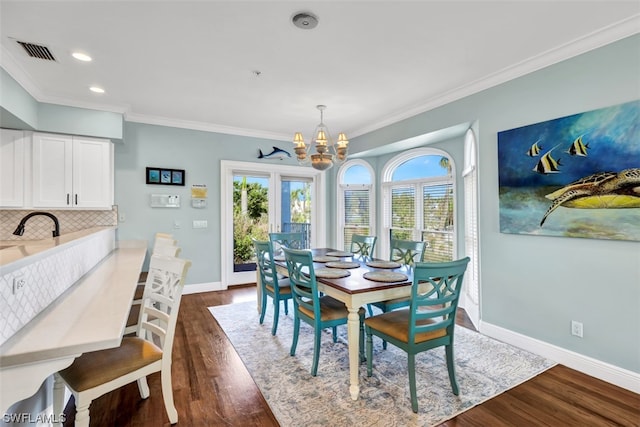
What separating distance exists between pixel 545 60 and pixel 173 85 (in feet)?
12.2

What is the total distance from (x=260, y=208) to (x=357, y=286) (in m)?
3.62

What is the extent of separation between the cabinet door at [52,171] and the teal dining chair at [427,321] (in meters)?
4.08

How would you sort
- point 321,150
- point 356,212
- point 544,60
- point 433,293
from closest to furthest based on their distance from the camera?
point 433,293 < point 544,60 < point 321,150 < point 356,212

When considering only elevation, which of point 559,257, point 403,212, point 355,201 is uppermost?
point 355,201

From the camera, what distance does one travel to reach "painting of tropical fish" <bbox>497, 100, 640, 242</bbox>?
227 cm

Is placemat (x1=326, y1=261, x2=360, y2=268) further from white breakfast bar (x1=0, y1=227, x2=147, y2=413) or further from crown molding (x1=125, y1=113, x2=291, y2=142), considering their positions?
crown molding (x1=125, y1=113, x2=291, y2=142)

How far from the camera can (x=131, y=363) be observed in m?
1.70

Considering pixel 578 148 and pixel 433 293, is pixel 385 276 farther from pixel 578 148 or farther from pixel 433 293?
pixel 578 148

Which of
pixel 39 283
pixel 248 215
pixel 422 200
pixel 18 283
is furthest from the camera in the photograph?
pixel 248 215

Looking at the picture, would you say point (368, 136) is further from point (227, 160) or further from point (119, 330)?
point (119, 330)

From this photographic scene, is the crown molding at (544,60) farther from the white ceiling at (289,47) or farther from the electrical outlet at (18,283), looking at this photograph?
the electrical outlet at (18,283)

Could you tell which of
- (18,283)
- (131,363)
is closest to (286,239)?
(131,363)

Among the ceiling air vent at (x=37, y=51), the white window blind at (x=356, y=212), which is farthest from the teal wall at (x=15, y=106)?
the white window blind at (x=356, y=212)

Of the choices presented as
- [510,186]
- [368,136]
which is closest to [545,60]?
[510,186]
